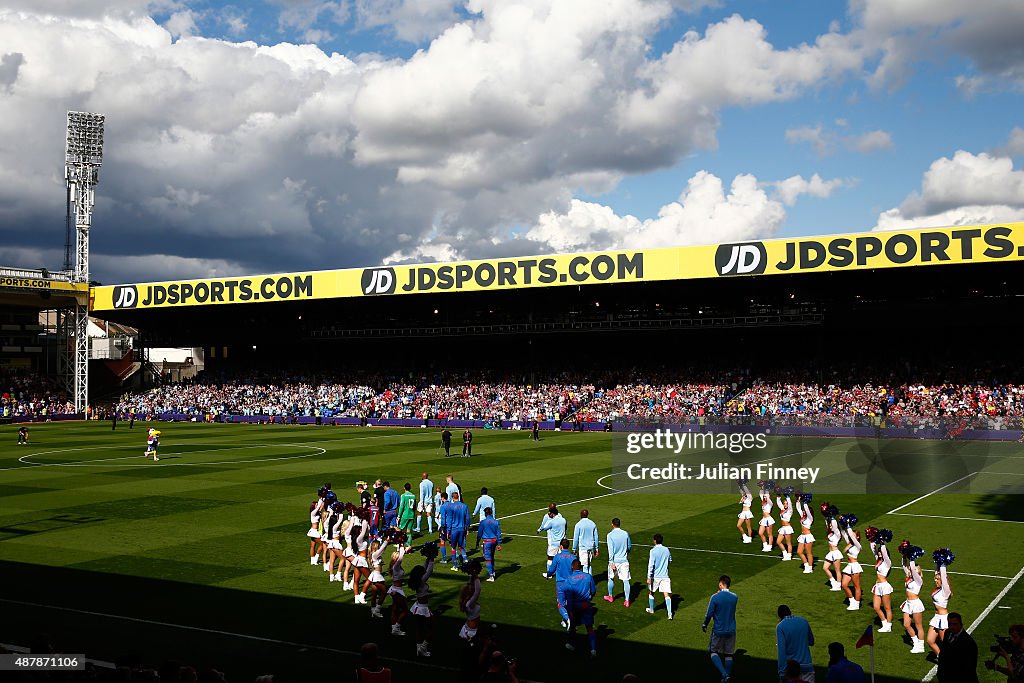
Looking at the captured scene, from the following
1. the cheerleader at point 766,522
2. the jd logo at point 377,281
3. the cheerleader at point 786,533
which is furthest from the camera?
the jd logo at point 377,281

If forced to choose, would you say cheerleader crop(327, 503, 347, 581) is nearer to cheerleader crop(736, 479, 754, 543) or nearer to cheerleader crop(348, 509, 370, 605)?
cheerleader crop(348, 509, 370, 605)

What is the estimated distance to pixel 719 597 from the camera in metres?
11.8

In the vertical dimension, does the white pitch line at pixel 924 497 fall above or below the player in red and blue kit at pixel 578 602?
below

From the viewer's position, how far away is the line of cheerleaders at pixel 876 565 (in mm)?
12234

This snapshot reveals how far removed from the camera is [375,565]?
14.7 meters

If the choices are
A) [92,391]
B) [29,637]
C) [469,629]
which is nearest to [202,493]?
[29,637]

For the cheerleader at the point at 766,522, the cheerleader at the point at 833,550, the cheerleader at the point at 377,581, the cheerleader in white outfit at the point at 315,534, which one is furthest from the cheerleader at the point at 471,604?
the cheerleader at the point at 766,522

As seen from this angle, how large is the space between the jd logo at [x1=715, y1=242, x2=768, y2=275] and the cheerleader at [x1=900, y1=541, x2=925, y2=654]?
4244 centimetres

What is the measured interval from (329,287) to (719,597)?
60.2 metres

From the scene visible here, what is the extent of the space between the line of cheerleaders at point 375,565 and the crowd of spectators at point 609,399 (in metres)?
36.0

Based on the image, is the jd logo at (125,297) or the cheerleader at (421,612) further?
the jd logo at (125,297)

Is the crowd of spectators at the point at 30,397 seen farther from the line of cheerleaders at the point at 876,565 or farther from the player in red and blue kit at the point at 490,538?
the line of cheerleaders at the point at 876,565

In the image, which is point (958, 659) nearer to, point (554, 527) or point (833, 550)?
point (833, 550)

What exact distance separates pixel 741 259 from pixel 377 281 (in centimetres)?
2863
